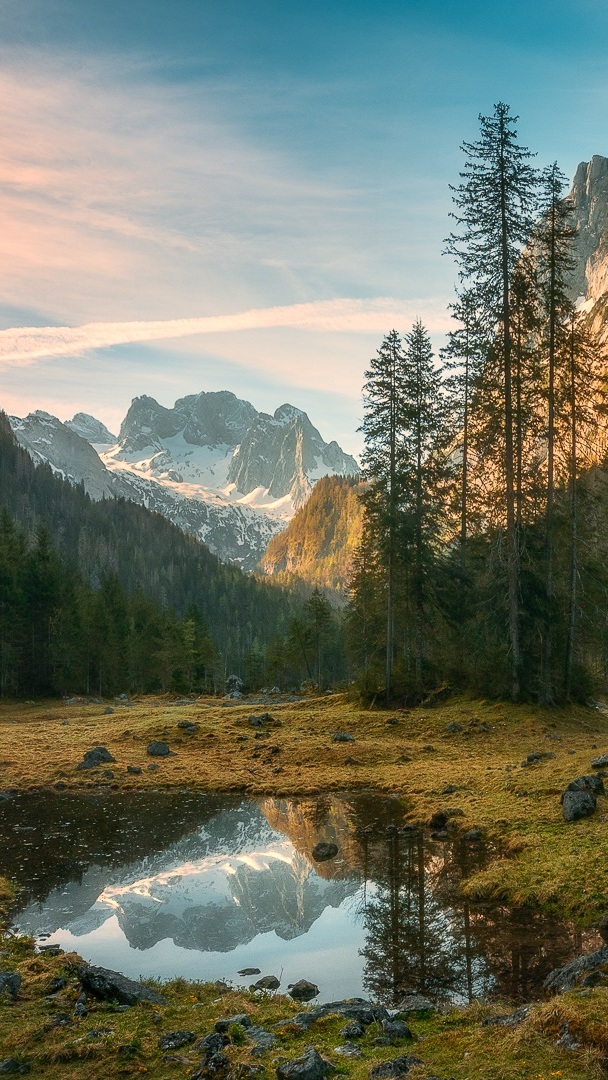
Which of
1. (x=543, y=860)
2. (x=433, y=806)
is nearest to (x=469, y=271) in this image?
(x=433, y=806)

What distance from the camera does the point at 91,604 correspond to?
81500 millimetres

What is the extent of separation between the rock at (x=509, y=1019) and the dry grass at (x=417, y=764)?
4.35 metres

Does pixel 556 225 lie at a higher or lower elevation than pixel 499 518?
higher

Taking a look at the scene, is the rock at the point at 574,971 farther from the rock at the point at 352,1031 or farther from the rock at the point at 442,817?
the rock at the point at 442,817

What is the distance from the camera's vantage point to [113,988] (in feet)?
30.6

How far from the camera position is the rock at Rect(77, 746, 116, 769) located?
89.7ft

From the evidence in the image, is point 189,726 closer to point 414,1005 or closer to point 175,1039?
point 414,1005

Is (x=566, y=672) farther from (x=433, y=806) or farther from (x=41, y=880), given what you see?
(x=41, y=880)

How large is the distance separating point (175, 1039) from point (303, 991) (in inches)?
106

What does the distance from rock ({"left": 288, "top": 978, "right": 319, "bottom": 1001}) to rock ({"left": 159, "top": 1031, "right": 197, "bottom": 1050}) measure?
2261 millimetres

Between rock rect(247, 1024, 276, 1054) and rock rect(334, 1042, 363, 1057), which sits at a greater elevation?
rock rect(334, 1042, 363, 1057)

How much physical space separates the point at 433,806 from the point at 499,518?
1956 cm

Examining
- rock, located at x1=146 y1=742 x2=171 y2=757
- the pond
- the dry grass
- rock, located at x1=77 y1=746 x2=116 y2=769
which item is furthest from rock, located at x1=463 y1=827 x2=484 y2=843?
rock, located at x1=146 y1=742 x2=171 y2=757

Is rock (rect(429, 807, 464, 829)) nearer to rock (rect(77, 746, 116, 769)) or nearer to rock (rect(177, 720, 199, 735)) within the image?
rock (rect(77, 746, 116, 769))
